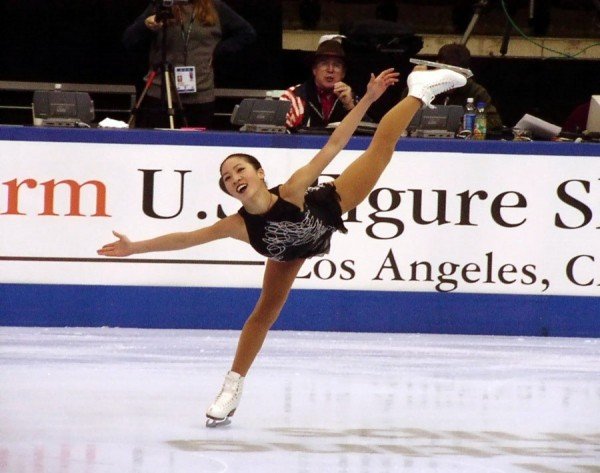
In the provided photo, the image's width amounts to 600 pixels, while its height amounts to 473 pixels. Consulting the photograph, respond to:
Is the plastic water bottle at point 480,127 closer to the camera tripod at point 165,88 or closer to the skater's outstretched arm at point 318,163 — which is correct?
the camera tripod at point 165,88

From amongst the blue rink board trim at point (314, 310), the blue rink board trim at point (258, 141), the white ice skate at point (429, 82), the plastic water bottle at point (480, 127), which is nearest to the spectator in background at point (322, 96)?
the blue rink board trim at point (258, 141)

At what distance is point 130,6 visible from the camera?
1186 centimetres

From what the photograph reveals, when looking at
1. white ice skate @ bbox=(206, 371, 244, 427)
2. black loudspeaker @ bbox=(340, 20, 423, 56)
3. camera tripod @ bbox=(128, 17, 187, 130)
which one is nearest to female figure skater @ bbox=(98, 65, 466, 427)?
white ice skate @ bbox=(206, 371, 244, 427)

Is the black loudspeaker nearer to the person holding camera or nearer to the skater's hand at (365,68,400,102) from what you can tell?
the person holding camera

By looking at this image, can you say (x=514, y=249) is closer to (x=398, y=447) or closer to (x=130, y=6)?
(x=398, y=447)

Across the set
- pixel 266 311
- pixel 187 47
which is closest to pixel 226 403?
pixel 266 311

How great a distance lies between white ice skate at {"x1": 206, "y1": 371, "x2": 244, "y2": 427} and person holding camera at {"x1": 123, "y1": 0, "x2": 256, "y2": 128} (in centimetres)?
337

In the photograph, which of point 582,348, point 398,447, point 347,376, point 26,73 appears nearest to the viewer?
point 398,447

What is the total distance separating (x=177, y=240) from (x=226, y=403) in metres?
0.69

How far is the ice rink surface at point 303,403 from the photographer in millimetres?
4602

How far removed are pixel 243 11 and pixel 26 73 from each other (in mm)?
2032

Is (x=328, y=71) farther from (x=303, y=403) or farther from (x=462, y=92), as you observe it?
(x=303, y=403)

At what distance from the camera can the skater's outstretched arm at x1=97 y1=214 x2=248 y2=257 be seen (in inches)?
201

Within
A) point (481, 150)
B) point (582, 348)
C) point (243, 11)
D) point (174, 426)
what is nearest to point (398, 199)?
point (481, 150)
